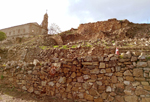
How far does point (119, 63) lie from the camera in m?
3.64

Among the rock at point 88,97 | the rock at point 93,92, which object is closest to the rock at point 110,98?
the rock at point 93,92

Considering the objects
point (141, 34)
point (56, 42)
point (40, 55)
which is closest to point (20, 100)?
point (40, 55)

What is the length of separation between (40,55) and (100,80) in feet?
35.7

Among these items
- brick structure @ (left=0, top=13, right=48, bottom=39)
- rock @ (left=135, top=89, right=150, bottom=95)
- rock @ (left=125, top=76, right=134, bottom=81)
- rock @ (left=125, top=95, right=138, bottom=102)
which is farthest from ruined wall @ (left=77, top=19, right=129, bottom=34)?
rock @ (left=125, top=95, right=138, bottom=102)

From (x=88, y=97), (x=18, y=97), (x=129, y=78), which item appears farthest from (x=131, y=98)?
(x=18, y=97)

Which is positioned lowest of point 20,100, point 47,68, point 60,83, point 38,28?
point 20,100

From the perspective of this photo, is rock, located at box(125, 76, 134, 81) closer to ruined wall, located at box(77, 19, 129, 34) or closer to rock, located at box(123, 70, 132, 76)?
rock, located at box(123, 70, 132, 76)

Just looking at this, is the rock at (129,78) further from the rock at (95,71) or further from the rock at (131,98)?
the rock at (95,71)

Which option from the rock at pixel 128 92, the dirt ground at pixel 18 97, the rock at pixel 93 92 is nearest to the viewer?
the rock at pixel 128 92

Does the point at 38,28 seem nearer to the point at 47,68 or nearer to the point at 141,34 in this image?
the point at 141,34

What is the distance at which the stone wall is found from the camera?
341 cm

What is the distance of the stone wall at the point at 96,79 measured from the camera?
341cm

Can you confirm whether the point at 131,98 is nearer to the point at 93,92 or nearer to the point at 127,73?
the point at 127,73

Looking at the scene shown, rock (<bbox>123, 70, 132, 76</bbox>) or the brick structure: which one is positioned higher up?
the brick structure
